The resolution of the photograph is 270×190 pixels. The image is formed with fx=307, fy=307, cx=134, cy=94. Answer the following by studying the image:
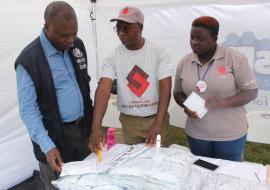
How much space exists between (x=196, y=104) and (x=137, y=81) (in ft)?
1.06

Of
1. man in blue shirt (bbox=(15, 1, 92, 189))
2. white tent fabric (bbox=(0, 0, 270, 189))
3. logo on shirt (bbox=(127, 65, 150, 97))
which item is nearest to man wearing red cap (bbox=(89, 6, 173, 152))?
logo on shirt (bbox=(127, 65, 150, 97))

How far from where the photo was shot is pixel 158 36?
285cm

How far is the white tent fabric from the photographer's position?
2344mm

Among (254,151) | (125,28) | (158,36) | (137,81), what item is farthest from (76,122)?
(254,151)

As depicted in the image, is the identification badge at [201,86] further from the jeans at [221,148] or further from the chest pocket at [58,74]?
the chest pocket at [58,74]

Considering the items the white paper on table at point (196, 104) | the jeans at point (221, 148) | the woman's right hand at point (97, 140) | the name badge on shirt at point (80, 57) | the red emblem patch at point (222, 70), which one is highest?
the name badge on shirt at point (80, 57)

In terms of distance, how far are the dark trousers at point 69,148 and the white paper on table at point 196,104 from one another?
57 centimetres

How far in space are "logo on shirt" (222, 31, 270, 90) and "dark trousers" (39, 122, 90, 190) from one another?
1.57 metres

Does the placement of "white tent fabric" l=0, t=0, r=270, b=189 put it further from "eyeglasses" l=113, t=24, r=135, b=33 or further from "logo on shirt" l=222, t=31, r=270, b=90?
"eyeglasses" l=113, t=24, r=135, b=33

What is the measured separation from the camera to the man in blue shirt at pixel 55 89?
1286mm

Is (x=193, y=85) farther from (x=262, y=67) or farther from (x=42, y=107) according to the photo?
(x=262, y=67)

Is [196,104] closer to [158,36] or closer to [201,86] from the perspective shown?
[201,86]

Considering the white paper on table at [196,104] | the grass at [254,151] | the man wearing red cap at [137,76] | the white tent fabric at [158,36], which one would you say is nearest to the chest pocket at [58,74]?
the man wearing red cap at [137,76]

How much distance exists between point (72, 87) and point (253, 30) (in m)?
1.64
